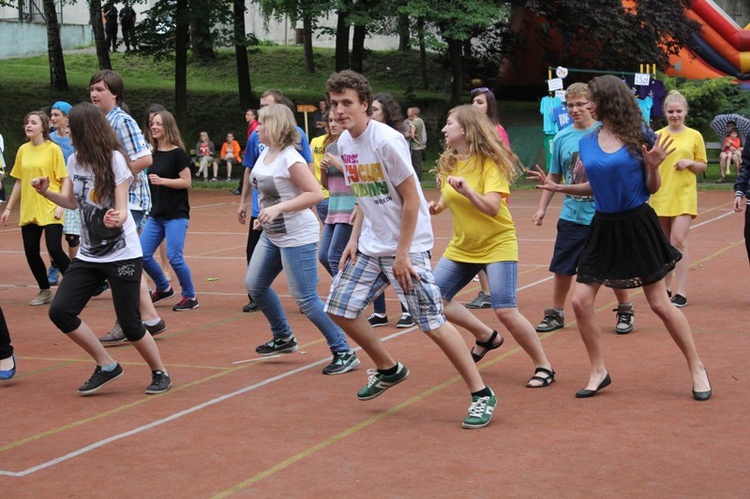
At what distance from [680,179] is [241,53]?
2667 centimetres

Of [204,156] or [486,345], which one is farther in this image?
[204,156]

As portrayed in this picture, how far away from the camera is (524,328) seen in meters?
6.80

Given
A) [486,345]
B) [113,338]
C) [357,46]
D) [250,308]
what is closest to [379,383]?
[486,345]

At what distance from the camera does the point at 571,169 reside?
844 cm

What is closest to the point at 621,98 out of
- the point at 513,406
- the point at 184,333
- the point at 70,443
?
the point at 513,406

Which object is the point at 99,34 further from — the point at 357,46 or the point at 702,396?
the point at 702,396

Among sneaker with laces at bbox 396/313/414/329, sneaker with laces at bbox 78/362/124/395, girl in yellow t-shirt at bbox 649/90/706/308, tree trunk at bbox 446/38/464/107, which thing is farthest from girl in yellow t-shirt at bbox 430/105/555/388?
tree trunk at bbox 446/38/464/107

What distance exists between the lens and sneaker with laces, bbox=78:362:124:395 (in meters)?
7.01

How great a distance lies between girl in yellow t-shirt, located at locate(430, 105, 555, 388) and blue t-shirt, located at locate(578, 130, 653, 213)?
556 millimetres

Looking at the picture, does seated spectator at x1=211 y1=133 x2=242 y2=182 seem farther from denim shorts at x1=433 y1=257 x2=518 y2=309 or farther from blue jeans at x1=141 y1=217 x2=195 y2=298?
denim shorts at x1=433 y1=257 x2=518 y2=309

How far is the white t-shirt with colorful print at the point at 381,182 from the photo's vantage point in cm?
596

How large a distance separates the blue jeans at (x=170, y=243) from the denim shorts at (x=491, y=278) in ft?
12.4

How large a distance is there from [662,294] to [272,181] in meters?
2.79

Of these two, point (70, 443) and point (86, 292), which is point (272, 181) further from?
point (70, 443)
